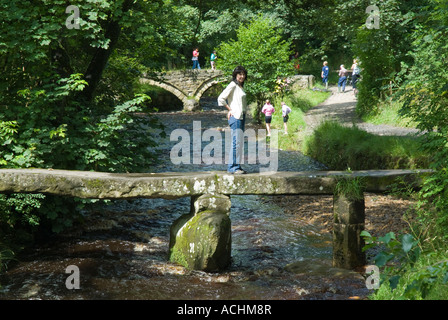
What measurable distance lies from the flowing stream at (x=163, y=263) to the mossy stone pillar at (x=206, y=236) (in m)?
0.16

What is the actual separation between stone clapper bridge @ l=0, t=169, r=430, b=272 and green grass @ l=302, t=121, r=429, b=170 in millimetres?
3811

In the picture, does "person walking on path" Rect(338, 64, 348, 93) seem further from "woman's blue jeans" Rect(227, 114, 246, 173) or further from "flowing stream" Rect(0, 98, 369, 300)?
"woman's blue jeans" Rect(227, 114, 246, 173)

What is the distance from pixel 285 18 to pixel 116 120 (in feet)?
92.6

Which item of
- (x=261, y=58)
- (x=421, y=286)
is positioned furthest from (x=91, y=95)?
(x=261, y=58)

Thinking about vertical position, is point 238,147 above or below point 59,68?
below

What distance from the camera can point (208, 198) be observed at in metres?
7.52

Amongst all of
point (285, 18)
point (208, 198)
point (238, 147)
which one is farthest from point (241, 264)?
point (285, 18)

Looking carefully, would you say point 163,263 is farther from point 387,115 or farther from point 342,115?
point 342,115

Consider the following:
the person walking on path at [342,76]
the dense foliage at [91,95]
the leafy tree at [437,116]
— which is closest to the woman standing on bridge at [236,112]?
the dense foliage at [91,95]

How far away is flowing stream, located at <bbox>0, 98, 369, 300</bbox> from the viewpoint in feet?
21.6

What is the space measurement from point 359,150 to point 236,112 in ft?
22.6

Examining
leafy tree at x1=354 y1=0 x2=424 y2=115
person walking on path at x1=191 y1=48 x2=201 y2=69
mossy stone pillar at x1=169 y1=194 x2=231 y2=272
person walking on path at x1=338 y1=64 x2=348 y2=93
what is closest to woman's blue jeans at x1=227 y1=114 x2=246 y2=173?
mossy stone pillar at x1=169 y1=194 x2=231 y2=272

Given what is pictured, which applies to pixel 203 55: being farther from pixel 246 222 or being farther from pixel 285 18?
pixel 246 222

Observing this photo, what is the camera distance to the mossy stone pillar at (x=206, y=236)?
23.9 ft
